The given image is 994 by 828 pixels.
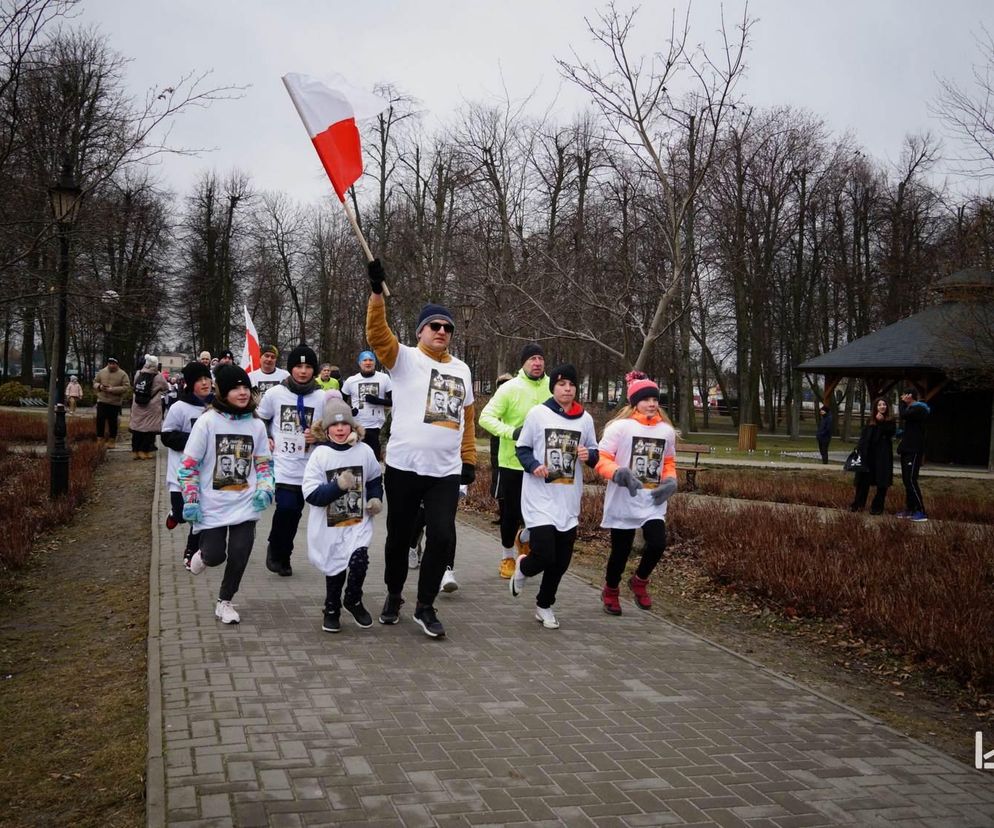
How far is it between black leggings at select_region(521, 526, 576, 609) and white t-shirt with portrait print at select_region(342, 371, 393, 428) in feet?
13.0

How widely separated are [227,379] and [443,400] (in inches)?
61.4

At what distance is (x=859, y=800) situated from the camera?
13.8 feet

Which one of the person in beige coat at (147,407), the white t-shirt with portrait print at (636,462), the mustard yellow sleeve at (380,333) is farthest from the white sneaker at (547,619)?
the person in beige coat at (147,407)

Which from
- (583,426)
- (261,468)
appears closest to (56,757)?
(261,468)

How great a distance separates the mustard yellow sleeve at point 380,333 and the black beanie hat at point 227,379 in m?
1.21

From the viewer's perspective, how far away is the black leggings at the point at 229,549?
21.6 feet

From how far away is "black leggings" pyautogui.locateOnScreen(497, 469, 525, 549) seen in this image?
28.5 ft

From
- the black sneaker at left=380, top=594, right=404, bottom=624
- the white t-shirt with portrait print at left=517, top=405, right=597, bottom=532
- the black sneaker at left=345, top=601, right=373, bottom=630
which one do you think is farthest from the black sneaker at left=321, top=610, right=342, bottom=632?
the white t-shirt with portrait print at left=517, top=405, right=597, bottom=532

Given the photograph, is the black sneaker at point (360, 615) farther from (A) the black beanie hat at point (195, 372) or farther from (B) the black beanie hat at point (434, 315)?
(A) the black beanie hat at point (195, 372)

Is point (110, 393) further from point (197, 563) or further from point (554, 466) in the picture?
point (554, 466)

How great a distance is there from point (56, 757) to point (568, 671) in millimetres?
2930

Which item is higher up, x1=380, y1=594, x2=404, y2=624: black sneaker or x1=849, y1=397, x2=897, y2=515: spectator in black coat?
x1=849, y1=397, x2=897, y2=515: spectator in black coat

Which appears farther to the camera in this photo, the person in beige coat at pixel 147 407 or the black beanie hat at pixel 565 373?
the person in beige coat at pixel 147 407

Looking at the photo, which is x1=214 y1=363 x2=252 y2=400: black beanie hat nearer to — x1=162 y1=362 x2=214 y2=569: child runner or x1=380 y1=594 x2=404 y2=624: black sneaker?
x1=162 y1=362 x2=214 y2=569: child runner
